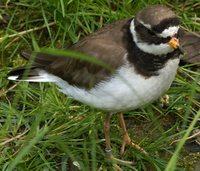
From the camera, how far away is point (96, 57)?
3869 millimetres

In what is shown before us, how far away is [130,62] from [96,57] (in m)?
0.24

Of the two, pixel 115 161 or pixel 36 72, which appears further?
pixel 36 72

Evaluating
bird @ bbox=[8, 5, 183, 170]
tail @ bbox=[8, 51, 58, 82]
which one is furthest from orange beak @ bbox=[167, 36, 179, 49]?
tail @ bbox=[8, 51, 58, 82]

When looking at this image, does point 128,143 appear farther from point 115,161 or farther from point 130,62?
point 130,62

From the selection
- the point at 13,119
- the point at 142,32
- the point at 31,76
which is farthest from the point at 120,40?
the point at 13,119

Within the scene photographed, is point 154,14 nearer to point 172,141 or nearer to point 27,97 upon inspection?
point 172,141

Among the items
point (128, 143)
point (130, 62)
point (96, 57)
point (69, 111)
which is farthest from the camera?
point (69, 111)

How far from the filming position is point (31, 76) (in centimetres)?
434

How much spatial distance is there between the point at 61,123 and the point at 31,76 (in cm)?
39

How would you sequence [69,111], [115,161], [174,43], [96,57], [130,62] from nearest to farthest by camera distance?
[174,43], [130,62], [96,57], [115,161], [69,111]

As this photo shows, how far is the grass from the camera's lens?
426cm

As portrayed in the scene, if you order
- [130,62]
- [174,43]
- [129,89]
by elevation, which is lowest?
[129,89]

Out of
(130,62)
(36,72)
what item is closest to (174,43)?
(130,62)

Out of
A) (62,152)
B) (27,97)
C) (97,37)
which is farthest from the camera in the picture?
(27,97)
